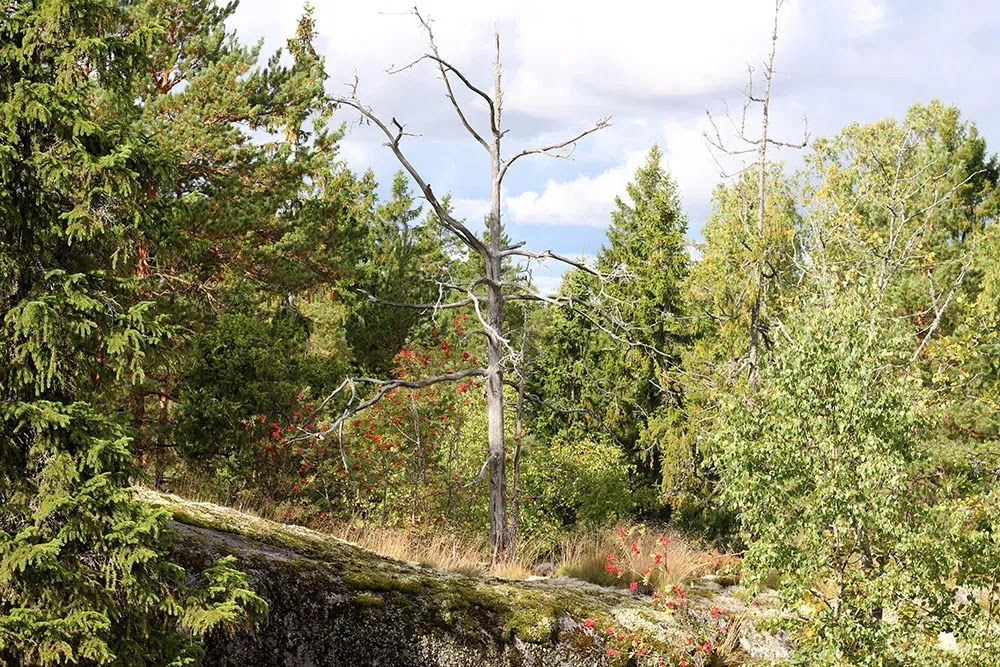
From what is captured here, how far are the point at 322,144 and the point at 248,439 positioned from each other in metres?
11.1

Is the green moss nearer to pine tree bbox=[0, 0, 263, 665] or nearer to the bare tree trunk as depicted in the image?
pine tree bbox=[0, 0, 263, 665]

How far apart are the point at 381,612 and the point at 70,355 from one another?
405 centimetres

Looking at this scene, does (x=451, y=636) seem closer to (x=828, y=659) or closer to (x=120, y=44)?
(x=828, y=659)

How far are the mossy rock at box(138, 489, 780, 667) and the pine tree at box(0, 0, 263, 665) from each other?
1.91 m

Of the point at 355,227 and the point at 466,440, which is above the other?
the point at 355,227

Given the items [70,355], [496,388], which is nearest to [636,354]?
[496,388]

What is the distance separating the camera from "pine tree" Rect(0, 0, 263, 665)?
5.89 metres

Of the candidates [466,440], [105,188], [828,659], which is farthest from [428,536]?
[105,188]

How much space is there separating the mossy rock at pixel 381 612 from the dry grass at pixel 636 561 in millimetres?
1261

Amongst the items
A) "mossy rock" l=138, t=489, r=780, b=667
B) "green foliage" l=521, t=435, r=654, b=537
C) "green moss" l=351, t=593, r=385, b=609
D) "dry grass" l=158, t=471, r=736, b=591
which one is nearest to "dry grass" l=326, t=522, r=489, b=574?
"dry grass" l=158, t=471, r=736, b=591

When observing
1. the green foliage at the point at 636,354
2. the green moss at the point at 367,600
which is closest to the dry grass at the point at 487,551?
the green moss at the point at 367,600

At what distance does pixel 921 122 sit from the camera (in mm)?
33562

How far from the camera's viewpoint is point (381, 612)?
888cm

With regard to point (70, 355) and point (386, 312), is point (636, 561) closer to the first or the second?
point (70, 355)
